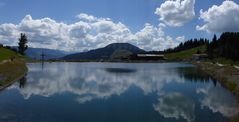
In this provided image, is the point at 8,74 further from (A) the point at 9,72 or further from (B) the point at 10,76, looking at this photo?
(A) the point at 9,72

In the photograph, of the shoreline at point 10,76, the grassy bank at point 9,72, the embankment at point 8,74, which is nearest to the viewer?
the shoreline at point 10,76

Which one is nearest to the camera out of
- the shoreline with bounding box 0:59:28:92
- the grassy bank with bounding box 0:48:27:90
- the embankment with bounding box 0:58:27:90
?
the shoreline with bounding box 0:59:28:92

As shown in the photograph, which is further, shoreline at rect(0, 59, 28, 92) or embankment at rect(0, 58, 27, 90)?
embankment at rect(0, 58, 27, 90)

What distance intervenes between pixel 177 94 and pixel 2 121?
32.8 m

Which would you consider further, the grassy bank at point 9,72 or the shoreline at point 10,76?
the grassy bank at point 9,72

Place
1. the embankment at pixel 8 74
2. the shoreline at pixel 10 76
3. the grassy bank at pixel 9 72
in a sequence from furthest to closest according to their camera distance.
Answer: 1. the grassy bank at pixel 9 72
2. the embankment at pixel 8 74
3. the shoreline at pixel 10 76

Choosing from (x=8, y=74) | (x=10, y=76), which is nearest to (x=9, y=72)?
(x=8, y=74)

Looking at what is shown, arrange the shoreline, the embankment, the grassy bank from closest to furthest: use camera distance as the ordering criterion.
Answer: the shoreline, the embankment, the grassy bank

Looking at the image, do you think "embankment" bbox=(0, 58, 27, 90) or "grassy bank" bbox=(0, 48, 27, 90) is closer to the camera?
"embankment" bbox=(0, 58, 27, 90)

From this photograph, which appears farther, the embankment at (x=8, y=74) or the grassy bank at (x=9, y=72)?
the grassy bank at (x=9, y=72)

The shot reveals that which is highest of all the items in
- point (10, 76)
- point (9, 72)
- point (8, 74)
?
point (9, 72)

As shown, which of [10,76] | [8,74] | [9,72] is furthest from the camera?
[9,72]

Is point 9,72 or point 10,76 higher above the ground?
point 9,72

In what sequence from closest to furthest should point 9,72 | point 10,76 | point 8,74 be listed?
point 10,76, point 8,74, point 9,72
